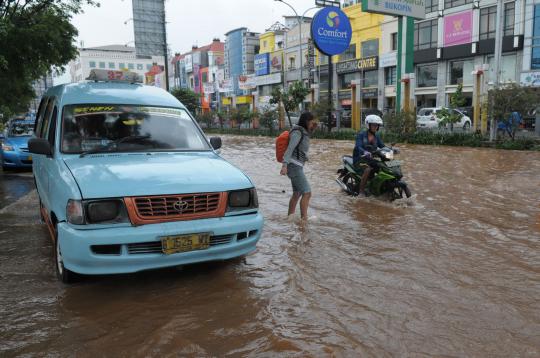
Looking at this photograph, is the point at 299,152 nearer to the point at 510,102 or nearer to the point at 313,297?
the point at 313,297

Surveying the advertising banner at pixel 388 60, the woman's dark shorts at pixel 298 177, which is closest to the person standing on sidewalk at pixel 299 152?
the woman's dark shorts at pixel 298 177

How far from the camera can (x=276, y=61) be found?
172 ft

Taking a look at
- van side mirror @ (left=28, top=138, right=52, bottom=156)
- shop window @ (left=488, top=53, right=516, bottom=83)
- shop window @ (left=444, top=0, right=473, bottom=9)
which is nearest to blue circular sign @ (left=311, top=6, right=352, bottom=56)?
shop window @ (left=488, top=53, right=516, bottom=83)

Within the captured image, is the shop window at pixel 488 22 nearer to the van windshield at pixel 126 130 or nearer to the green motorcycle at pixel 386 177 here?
the green motorcycle at pixel 386 177

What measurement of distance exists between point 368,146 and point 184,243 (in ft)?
17.0

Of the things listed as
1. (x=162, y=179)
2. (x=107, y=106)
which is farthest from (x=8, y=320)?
(x=107, y=106)

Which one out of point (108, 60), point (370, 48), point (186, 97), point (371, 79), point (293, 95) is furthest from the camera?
point (108, 60)

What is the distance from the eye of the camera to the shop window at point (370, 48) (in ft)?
130

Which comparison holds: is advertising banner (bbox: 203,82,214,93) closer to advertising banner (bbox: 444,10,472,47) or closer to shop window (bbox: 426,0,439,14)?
shop window (bbox: 426,0,439,14)

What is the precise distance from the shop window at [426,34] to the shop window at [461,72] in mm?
2409

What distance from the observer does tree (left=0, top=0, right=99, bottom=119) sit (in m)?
13.0

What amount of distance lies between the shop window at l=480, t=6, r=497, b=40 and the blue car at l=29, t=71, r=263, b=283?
31.9m

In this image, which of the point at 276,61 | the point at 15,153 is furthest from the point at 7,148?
the point at 276,61

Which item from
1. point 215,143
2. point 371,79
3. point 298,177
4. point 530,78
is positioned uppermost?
point 371,79
